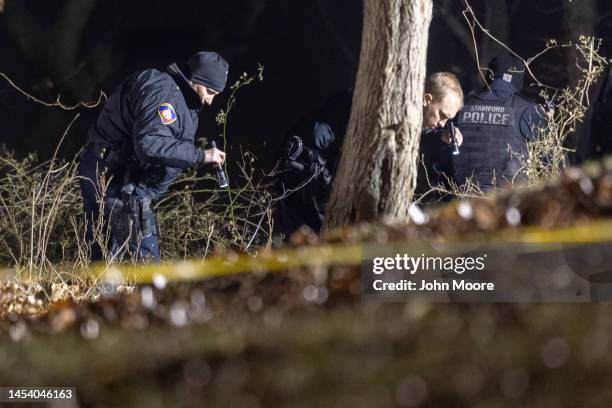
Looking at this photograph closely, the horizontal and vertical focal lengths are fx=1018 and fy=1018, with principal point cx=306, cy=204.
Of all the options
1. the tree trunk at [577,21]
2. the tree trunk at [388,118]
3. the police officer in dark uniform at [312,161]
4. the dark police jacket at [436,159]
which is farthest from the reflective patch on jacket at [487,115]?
the tree trunk at [388,118]

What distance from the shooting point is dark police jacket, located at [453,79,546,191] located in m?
6.30

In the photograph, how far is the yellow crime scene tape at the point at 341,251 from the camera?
9.48ft

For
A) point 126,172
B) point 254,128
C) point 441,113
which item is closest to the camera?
point 126,172

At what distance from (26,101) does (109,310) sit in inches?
187

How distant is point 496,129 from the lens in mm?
6410

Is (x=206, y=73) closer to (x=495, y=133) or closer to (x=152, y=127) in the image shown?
(x=152, y=127)

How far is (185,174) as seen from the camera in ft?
21.6

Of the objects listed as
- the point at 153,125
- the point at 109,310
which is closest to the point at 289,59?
the point at 153,125

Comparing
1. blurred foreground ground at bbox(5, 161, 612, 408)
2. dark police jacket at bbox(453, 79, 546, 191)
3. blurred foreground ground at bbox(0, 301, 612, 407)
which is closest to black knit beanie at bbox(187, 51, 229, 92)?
dark police jacket at bbox(453, 79, 546, 191)

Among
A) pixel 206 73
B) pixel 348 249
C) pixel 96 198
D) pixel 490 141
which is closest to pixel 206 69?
pixel 206 73

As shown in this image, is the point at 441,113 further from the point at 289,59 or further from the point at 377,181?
the point at 289,59

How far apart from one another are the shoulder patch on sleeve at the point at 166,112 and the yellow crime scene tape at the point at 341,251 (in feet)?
5.71

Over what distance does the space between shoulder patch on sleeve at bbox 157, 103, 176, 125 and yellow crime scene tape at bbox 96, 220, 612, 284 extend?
1739 mm

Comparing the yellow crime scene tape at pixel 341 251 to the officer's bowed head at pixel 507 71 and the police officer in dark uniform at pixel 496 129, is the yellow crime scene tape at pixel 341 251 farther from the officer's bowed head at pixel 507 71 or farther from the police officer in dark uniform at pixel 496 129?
the officer's bowed head at pixel 507 71
